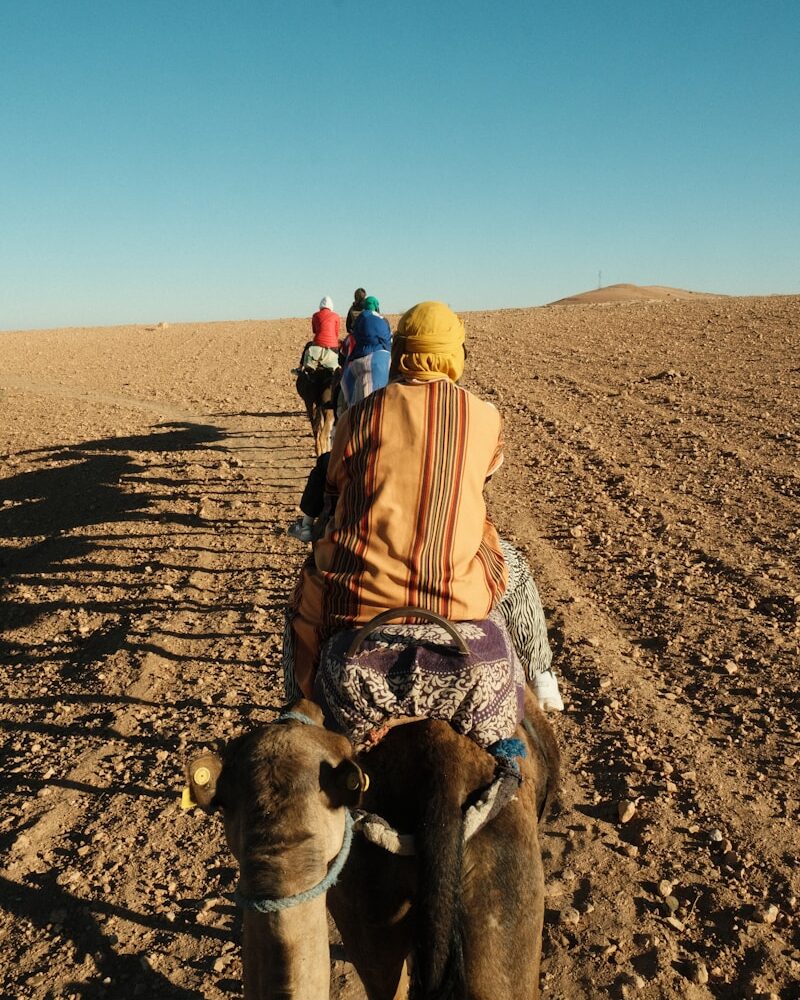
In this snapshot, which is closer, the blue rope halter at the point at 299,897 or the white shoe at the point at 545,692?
the blue rope halter at the point at 299,897

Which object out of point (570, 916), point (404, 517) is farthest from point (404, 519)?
point (570, 916)

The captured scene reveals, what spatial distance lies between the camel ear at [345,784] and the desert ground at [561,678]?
2.16 m

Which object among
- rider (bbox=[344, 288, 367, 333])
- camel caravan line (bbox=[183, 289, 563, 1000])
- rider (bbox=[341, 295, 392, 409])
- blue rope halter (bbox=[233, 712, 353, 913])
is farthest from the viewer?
rider (bbox=[344, 288, 367, 333])

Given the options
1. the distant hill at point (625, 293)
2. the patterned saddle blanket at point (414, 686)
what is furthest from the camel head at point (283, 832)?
the distant hill at point (625, 293)

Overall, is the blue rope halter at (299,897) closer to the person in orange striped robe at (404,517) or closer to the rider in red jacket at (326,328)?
the person in orange striped robe at (404,517)

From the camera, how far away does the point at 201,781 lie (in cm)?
188

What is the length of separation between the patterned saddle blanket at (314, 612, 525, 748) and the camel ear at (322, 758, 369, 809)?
1.61 ft

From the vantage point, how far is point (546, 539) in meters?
9.05

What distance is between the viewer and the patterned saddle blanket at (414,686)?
2398 millimetres

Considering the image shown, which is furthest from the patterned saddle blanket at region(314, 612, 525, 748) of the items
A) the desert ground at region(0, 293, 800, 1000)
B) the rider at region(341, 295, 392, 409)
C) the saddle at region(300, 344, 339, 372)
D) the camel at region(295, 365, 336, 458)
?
the saddle at region(300, 344, 339, 372)

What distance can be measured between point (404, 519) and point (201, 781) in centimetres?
102

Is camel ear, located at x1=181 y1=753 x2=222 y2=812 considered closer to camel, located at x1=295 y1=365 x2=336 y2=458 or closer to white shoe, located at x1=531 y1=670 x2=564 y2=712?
white shoe, located at x1=531 y1=670 x2=564 y2=712

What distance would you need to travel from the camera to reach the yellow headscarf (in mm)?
3025

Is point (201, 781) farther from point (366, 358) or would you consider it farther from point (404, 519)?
point (366, 358)
